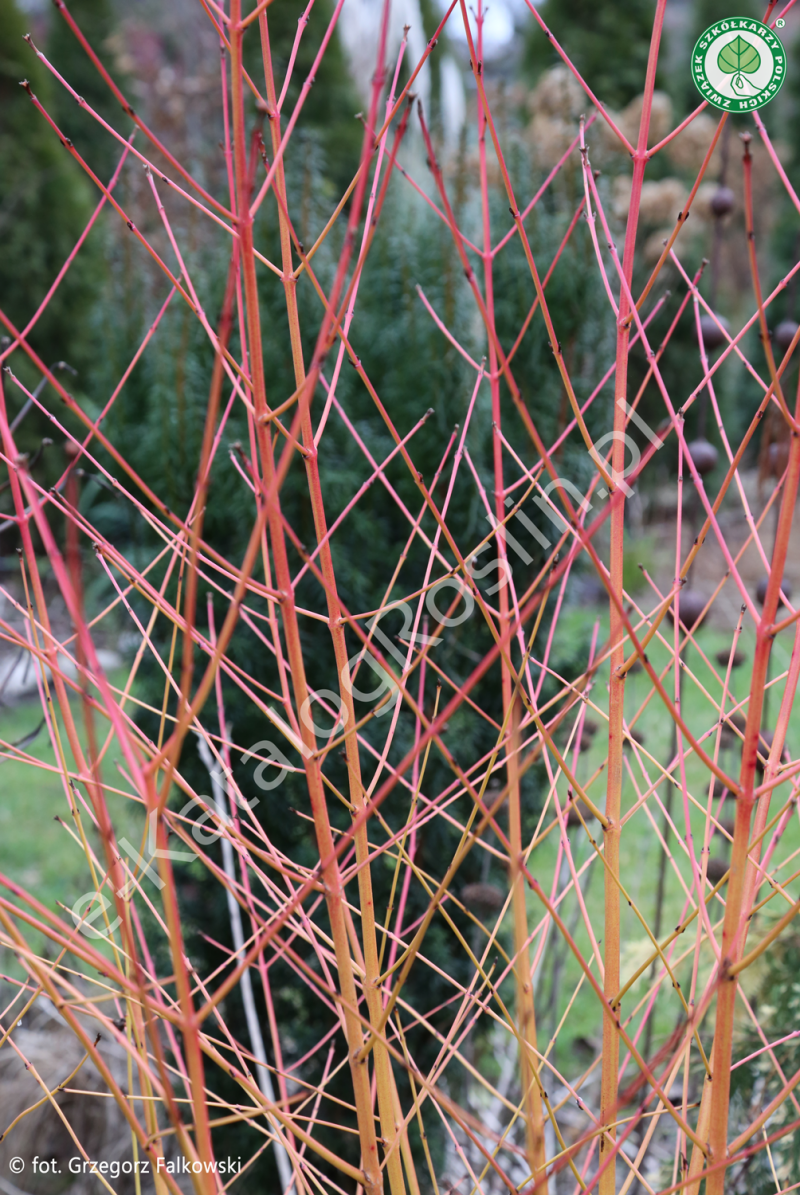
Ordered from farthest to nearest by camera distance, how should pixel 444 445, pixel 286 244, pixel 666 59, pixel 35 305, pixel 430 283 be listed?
pixel 666 59
pixel 35 305
pixel 430 283
pixel 444 445
pixel 286 244

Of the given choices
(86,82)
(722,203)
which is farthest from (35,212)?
(722,203)

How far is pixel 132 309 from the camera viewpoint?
2242mm

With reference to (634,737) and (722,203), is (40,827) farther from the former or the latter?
(722,203)

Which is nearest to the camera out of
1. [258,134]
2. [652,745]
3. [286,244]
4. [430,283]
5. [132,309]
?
[258,134]

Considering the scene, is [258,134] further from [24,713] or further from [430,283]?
[24,713]

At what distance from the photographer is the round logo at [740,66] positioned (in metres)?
0.81

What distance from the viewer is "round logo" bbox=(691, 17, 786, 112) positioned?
2.66 ft

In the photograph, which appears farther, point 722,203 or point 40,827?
point 40,827

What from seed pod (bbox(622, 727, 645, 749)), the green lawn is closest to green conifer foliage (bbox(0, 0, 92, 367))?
the green lawn

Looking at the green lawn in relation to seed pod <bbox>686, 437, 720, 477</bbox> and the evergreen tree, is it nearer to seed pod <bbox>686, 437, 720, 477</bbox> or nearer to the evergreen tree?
seed pod <bbox>686, 437, 720, 477</bbox>

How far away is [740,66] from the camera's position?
817 millimetres

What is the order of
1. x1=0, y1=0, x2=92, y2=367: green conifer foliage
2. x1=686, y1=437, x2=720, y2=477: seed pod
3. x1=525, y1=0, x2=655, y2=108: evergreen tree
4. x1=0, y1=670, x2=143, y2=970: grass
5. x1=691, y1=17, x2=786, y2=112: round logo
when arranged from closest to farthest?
x1=691, y1=17, x2=786, y2=112: round logo, x1=686, y1=437, x2=720, y2=477: seed pod, x1=0, y1=670, x2=143, y2=970: grass, x1=0, y1=0, x2=92, y2=367: green conifer foliage, x1=525, y1=0, x2=655, y2=108: evergreen tree

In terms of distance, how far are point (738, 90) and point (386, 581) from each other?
1.35m

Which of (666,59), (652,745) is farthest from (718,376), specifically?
(652,745)
